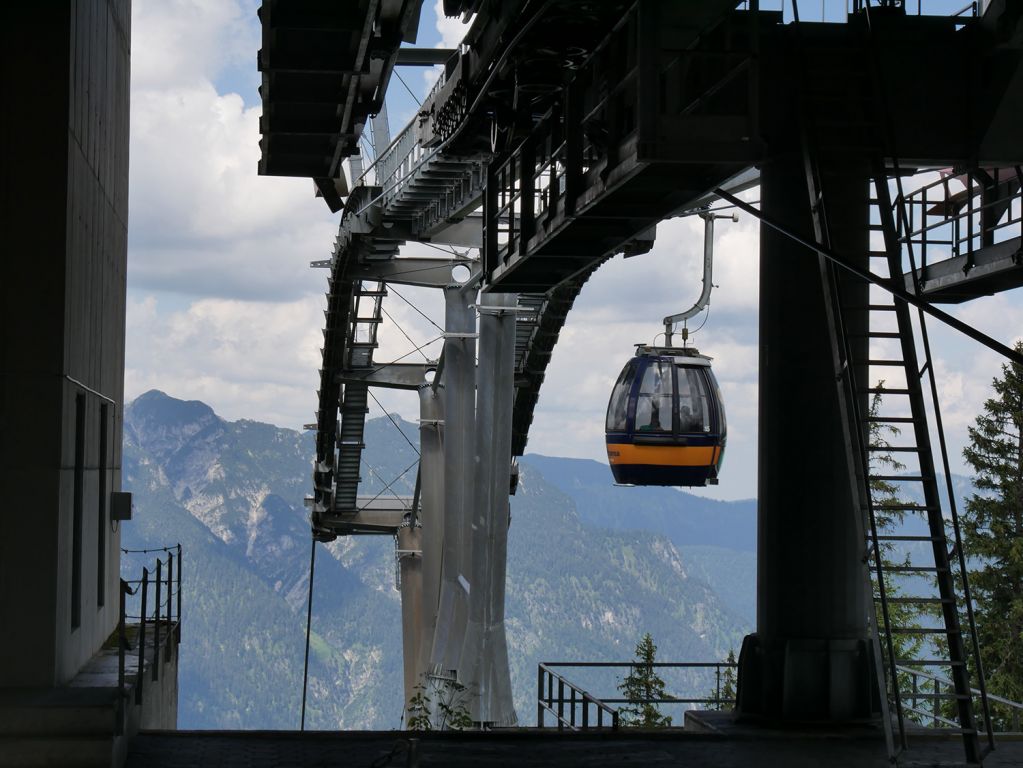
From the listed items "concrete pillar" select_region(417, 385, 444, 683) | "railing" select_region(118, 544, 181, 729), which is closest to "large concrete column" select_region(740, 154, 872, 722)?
"railing" select_region(118, 544, 181, 729)

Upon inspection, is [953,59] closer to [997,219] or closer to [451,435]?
[997,219]

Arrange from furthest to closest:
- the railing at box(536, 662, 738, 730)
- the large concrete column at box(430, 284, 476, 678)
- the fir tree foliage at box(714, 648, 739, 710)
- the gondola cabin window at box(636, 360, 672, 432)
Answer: the gondola cabin window at box(636, 360, 672, 432) < the large concrete column at box(430, 284, 476, 678) < the fir tree foliage at box(714, 648, 739, 710) < the railing at box(536, 662, 738, 730)

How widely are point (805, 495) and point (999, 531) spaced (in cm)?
4474

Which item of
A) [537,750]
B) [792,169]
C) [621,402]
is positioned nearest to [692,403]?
[621,402]

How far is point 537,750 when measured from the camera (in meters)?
10.7

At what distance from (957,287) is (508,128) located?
5.06 metres

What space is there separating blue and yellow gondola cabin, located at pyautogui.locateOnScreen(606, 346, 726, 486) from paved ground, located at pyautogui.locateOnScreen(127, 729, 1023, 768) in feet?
61.2

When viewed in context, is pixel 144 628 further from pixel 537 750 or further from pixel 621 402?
pixel 621 402

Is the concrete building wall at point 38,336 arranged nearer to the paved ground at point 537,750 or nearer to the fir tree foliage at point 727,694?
the paved ground at point 537,750

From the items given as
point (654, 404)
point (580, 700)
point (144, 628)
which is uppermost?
point (654, 404)

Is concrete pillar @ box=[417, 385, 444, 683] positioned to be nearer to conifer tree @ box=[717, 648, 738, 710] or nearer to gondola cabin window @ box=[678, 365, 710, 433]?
gondola cabin window @ box=[678, 365, 710, 433]

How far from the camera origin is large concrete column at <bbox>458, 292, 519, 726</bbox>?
977 inches

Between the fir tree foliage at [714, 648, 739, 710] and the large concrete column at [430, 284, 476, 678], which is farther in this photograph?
the large concrete column at [430, 284, 476, 678]

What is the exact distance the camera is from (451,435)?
2827 cm
